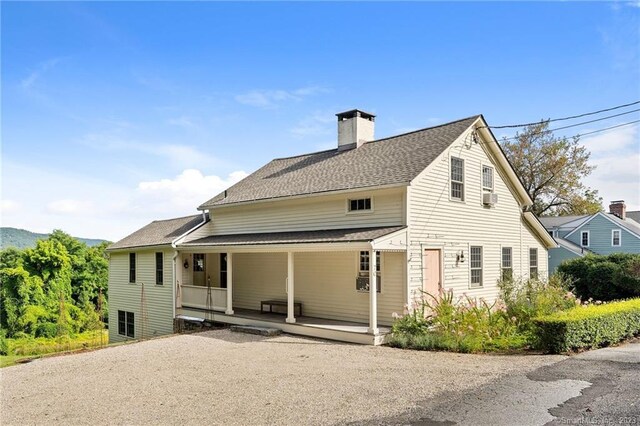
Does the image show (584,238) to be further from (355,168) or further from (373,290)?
(373,290)

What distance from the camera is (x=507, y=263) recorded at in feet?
59.3

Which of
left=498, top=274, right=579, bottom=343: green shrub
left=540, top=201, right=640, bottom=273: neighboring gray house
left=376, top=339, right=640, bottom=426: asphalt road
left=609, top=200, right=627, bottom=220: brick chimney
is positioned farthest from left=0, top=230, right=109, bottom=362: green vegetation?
left=609, top=200, right=627, bottom=220: brick chimney

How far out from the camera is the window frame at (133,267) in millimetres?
21453

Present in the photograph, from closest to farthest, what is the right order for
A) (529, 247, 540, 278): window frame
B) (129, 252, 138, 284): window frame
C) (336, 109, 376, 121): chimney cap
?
(336, 109, 376, 121): chimney cap < (529, 247, 540, 278): window frame < (129, 252, 138, 284): window frame

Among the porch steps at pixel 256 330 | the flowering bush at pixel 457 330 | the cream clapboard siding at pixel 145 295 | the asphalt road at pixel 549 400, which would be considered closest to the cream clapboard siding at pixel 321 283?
the flowering bush at pixel 457 330

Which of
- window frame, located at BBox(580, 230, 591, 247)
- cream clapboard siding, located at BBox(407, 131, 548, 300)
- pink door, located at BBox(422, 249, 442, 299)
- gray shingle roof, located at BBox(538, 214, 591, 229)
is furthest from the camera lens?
gray shingle roof, located at BBox(538, 214, 591, 229)

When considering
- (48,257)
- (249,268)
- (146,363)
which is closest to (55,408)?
(146,363)

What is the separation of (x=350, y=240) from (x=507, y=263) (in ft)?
28.0

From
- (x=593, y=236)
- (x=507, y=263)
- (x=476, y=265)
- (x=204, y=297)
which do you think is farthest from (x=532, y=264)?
(x=593, y=236)

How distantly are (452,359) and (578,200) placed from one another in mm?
37357

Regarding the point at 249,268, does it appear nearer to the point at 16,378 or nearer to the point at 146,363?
the point at 146,363

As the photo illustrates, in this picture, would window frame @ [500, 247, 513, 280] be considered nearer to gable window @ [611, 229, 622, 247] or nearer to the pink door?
the pink door

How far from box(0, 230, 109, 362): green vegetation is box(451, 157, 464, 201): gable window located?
85.2 feet

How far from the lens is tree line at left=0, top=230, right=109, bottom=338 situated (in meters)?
34.1
